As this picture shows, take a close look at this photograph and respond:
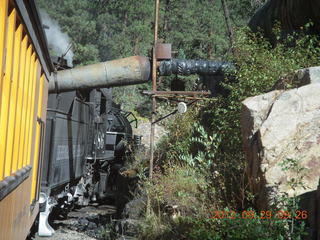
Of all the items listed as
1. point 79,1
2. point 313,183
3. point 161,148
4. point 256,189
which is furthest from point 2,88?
point 79,1

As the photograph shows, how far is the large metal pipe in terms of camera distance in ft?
36.6

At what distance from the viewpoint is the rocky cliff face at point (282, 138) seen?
562 cm

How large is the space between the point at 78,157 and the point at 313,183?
752 cm

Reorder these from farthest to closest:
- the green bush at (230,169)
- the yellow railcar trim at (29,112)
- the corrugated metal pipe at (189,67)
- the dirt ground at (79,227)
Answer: the corrugated metal pipe at (189,67), the dirt ground at (79,227), the green bush at (230,169), the yellow railcar trim at (29,112)

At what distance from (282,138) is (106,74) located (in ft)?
21.6

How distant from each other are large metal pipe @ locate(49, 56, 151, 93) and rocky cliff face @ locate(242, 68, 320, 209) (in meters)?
5.38

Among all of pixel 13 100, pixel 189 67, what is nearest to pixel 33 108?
pixel 13 100

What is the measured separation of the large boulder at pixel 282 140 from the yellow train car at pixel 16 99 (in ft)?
9.59

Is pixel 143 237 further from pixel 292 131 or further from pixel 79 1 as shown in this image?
pixel 79 1

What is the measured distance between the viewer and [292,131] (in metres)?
6.14

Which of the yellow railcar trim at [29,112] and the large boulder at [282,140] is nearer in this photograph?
the yellow railcar trim at [29,112]

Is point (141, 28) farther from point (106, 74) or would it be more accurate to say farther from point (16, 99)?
point (16, 99)
